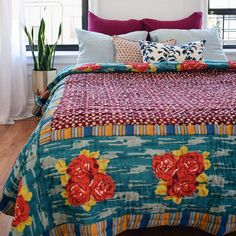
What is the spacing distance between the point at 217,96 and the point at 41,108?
152cm

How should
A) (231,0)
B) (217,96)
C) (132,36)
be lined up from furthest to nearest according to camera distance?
(231,0), (132,36), (217,96)

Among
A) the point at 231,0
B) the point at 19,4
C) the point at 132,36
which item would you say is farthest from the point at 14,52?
the point at 231,0

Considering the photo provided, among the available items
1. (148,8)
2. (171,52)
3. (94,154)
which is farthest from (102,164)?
(148,8)

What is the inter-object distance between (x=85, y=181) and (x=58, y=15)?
11.1ft

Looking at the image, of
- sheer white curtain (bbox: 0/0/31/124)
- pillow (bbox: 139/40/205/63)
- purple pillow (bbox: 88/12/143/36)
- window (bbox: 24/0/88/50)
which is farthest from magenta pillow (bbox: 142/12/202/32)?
sheer white curtain (bbox: 0/0/31/124)

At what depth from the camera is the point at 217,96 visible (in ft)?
6.85

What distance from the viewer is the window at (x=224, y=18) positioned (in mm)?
4484

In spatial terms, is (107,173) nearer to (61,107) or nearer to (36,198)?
(36,198)

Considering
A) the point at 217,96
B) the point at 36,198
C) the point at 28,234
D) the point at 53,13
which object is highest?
the point at 53,13

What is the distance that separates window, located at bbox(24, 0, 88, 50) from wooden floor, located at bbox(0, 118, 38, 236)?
37.5 inches

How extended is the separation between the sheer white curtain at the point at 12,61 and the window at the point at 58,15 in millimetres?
346

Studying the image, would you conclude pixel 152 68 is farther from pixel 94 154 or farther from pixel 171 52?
pixel 94 154

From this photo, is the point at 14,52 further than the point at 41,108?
Yes

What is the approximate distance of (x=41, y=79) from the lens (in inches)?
160
